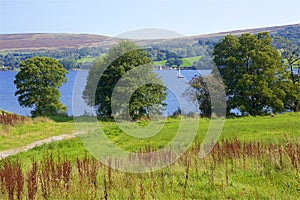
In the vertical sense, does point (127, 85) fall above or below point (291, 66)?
below

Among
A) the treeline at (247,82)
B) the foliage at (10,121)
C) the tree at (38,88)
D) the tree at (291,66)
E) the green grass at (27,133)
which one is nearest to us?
the green grass at (27,133)

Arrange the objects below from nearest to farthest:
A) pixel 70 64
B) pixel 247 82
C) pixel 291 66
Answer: pixel 247 82
pixel 291 66
pixel 70 64

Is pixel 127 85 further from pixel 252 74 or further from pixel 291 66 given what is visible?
pixel 291 66

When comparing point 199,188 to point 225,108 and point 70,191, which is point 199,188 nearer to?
point 70,191

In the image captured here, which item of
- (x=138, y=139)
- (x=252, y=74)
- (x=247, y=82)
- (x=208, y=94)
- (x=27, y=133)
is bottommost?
(x=27, y=133)

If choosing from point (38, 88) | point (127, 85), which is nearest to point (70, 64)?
point (38, 88)

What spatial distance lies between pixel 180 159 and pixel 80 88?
3168 cm

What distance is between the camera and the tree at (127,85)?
36.5 metres

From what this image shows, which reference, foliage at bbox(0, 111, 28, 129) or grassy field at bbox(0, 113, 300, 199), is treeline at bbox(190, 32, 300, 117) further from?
grassy field at bbox(0, 113, 300, 199)

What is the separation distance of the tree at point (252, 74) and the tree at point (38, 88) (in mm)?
19397

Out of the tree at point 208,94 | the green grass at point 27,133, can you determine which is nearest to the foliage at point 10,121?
the green grass at point 27,133

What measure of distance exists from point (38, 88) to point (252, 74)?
2434 centimetres

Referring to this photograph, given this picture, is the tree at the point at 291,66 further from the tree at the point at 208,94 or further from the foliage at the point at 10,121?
the foliage at the point at 10,121

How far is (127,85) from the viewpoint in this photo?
35.4 meters
